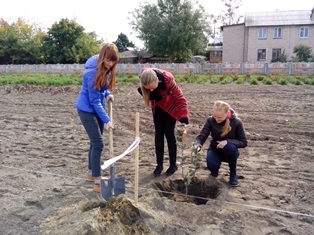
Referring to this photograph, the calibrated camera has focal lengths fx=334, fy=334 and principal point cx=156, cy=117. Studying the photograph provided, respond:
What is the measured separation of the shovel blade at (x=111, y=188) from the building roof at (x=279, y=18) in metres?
39.2

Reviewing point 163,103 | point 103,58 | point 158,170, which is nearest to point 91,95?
point 103,58

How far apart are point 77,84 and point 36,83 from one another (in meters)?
2.73

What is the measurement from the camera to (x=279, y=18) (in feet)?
129

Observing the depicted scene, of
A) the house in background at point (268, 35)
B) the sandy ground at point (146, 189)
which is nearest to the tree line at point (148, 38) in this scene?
the house in background at point (268, 35)

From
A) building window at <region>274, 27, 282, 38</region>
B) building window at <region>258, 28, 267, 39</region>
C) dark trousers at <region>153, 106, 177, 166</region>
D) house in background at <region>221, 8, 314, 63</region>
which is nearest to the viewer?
dark trousers at <region>153, 106, 177, 166</region>

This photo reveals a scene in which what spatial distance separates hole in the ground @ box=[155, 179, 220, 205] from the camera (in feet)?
13.2

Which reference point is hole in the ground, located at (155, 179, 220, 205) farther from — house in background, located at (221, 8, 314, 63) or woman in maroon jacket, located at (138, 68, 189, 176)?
house in background, located at (221, 8, 314, 63)

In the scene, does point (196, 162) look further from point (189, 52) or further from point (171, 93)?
point (189, 52)

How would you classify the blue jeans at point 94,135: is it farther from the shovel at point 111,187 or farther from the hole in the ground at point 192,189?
the hole in the ground at point 192,189

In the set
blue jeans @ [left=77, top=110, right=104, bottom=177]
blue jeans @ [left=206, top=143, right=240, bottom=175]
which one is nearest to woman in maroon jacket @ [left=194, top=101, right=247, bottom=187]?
blue jeans @ [left=206, top=143, right=240, bottom=175]

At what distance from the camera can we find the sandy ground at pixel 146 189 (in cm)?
312

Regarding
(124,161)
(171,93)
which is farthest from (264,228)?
(124,161)

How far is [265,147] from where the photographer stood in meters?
5.79

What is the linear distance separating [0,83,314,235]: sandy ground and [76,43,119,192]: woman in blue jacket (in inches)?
19.4
